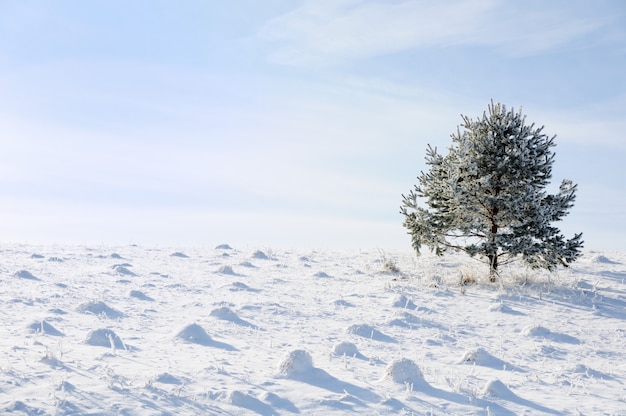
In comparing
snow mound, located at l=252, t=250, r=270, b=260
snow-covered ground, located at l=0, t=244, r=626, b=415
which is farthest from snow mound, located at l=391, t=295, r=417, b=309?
snow mound, located at l=252, t=250, r=270, b=260

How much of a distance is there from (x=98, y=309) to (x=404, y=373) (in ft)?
18.5

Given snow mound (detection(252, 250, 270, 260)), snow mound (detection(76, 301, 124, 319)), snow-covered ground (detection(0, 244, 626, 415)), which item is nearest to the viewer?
snow-covered ground (detection(0, 244, 626, 415))

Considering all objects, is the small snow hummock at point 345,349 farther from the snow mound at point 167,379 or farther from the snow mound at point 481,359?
the snow mound at point 167,379

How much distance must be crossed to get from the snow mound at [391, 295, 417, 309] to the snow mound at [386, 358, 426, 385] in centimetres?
441

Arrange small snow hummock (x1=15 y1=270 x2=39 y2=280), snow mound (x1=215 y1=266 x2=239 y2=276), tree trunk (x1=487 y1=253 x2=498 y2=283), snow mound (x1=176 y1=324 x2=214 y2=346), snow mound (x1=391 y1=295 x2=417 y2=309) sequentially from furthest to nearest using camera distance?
snow mound (x1=215 y1=266 x2=239 y2=276), tree trunk (x1=487 y1=253 x2=498 y2=283), small snow hummock (x1=15 y1=270 x2=39 y2=280), snow mound (x1=391 y1=295 x2=417 y2=309), snow mound (x1=176 y1=324 x2=214 y2=346)

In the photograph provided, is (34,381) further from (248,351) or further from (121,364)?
(248,351)

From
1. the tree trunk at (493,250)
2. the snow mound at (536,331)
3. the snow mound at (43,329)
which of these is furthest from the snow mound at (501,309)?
the snow mound at (43,329)

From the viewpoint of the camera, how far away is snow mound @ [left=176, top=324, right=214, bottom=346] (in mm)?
8164

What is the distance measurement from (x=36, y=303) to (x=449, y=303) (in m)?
8.04

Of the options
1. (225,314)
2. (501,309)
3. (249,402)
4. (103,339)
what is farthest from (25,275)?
(501,309)

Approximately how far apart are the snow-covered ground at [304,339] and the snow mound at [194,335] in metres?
0.03

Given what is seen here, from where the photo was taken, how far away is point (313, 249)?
21156mm

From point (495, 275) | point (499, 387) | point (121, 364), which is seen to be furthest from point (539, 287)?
point (121, 364)

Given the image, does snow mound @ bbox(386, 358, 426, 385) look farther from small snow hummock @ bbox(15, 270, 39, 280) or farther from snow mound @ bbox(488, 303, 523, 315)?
small snow hummock @ bbox(15, 270, 39, 280)
